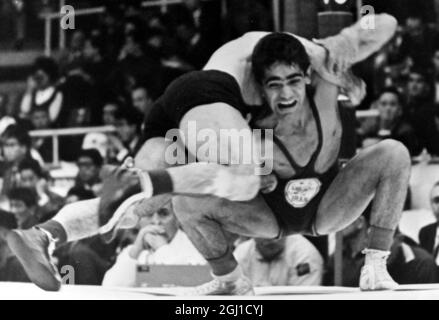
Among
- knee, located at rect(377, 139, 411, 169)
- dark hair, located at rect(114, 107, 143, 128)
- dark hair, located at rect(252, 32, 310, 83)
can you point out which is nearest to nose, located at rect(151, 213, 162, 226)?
dark hair, located at rect(114, 107, 143, 128)

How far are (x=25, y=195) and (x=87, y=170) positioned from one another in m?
0.42

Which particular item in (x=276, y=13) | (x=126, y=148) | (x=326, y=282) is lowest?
(x=326, y=282)

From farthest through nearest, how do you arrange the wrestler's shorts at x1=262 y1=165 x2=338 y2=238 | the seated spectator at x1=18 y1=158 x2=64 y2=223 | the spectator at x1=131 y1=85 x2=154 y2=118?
the seated spectator at x1=18 y1=158 x2=64 y2=223, the spectator at x1=131 y1=85 x2=154 y2=118, the wrestler's shorts at x1=262 y1=165 x2=338 y2=238

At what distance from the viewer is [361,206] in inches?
183

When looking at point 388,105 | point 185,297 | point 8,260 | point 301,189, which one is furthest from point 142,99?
point 388,105

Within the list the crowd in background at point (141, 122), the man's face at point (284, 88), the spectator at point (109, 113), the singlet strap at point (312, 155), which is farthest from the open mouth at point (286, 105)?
the spectator at point (109, 113)

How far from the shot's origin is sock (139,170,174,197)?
15.2 feet

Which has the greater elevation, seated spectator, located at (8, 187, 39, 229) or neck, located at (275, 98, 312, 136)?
neck, located at (275, 98, 312, 136)

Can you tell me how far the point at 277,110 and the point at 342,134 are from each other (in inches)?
14.2

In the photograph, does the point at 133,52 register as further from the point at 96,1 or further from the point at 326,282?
the point at 326,282

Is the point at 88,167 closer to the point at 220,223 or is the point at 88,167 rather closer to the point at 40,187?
the point at 40,187

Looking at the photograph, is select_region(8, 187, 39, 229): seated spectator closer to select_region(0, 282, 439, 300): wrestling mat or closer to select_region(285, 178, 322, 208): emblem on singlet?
select_region(0, 282, 439, 300): wrestling mat

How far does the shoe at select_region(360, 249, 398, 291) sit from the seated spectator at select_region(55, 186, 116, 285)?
1352mm

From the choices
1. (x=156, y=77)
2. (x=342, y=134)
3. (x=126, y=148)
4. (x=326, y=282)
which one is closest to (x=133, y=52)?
(x=156, y=77)
